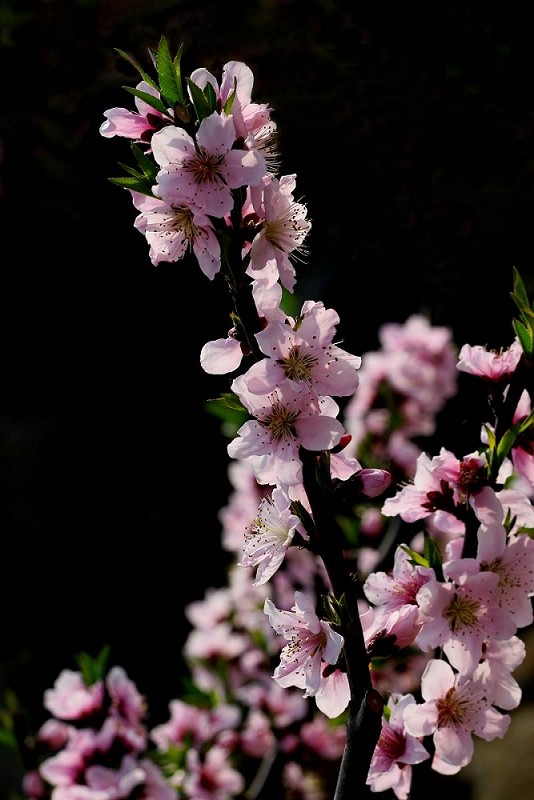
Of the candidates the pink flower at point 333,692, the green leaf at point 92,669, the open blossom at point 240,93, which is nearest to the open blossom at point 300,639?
the pink flower at point 333,692

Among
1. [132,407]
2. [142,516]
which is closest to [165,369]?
[132,407]

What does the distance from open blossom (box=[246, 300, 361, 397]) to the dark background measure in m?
0.28

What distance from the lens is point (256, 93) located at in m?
1.75

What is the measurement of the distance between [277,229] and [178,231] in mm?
70

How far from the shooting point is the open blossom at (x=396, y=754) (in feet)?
2.09

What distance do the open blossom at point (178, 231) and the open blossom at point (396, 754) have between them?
1.15ft

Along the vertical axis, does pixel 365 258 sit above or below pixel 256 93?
below

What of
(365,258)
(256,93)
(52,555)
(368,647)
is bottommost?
(52,555)

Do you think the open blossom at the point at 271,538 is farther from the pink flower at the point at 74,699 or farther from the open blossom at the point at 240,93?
the pink flower at the point at 74,699

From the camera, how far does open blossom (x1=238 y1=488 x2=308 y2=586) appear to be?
0.59 m

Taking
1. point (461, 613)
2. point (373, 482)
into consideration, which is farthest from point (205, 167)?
point (461, 613)

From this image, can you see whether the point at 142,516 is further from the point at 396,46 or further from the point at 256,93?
the point at 396,46

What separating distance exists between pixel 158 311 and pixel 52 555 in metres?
0.87

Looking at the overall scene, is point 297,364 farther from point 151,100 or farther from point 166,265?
point 166,265
